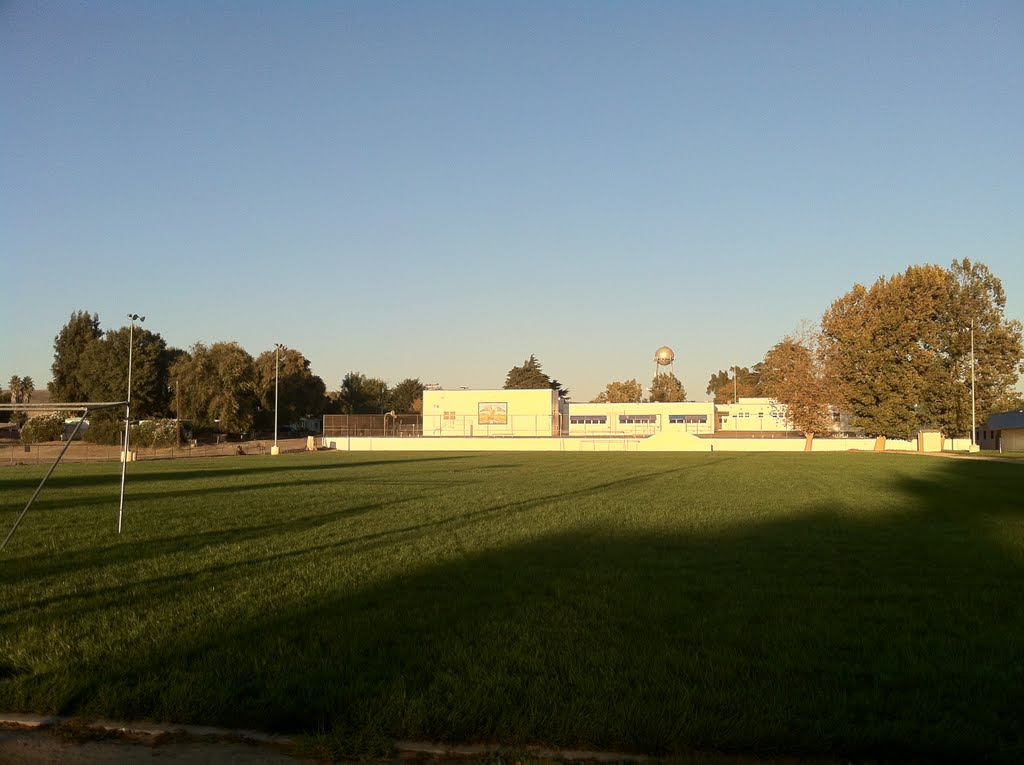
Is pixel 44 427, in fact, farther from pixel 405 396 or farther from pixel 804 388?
pixel 405 396

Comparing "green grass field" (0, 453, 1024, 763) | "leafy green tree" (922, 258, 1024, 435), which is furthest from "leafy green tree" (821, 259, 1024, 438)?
"green grass field" (0, 453, 1024, 763)

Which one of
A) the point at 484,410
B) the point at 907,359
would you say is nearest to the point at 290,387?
the point at 484,410

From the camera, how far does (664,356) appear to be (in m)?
112

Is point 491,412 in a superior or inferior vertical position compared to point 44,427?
superior

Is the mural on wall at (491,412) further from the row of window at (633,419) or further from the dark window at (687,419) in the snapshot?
the dark window at (687,419)

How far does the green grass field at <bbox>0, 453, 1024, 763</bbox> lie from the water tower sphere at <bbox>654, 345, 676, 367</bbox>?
→ 94568 millimetres

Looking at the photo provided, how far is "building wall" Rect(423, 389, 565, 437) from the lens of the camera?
8238cm

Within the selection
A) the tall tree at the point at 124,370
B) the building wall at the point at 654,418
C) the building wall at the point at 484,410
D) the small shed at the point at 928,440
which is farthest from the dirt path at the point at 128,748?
the tall tree at the point at 124,370

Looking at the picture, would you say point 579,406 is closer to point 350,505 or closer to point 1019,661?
point 350,505

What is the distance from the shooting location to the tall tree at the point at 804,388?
6669 centimetres

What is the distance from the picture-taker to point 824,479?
103ft

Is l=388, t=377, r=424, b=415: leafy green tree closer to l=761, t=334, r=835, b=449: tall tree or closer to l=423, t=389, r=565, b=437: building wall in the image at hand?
l=423, t=389, r=565, b=437: building wall

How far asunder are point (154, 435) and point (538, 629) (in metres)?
57.7

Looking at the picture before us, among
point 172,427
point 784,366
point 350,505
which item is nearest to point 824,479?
point 350,505
